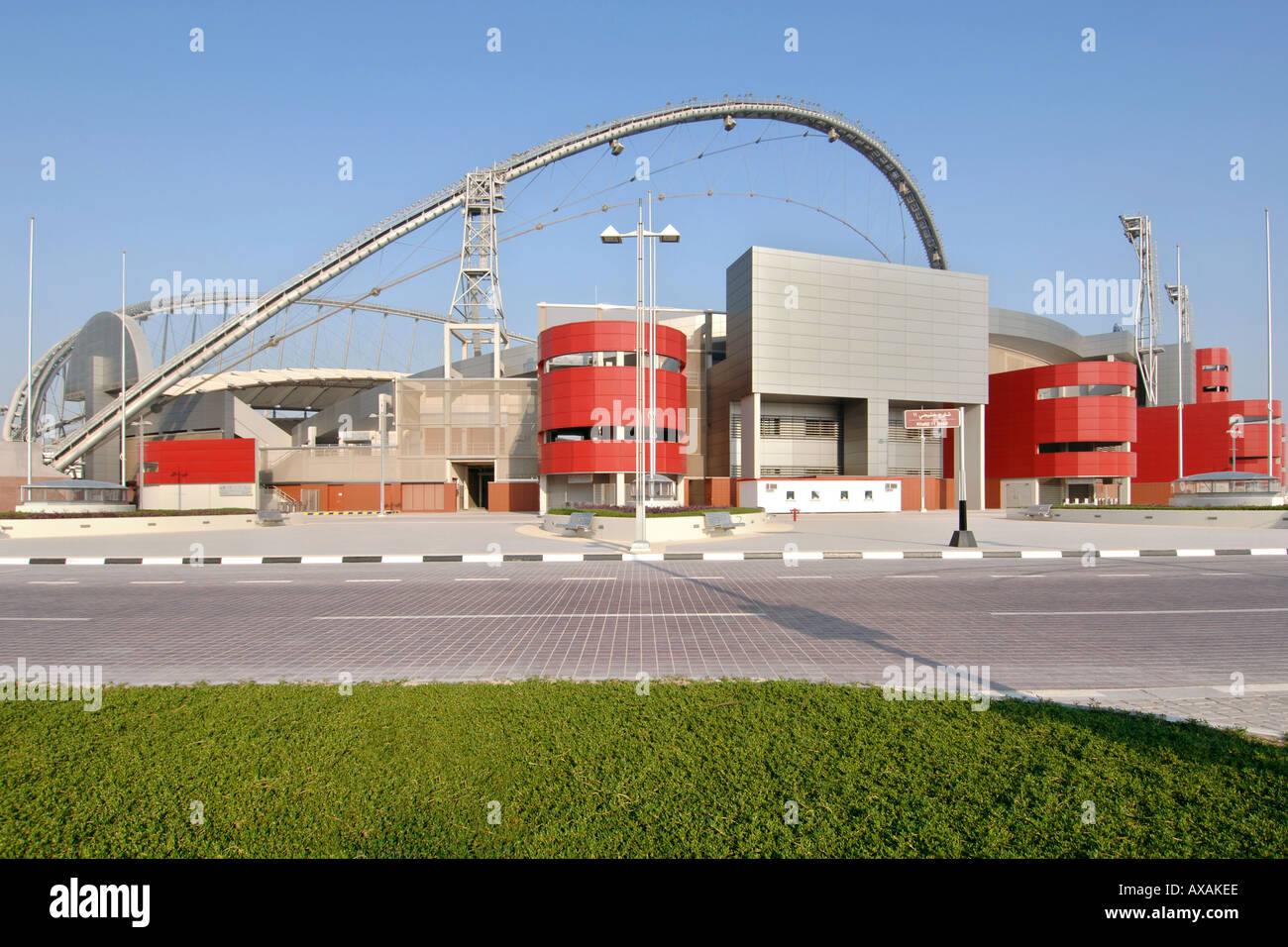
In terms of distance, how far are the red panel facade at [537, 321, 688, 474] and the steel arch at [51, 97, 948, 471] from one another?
904 inches

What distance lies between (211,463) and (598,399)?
109 feet

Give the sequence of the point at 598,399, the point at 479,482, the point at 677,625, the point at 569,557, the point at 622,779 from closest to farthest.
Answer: the point at 622,779 → the point at 677,625 → the point at 569,557 → the point at 598,399 → the point at 479,482

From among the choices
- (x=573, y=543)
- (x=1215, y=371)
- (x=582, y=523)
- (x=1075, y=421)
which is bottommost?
(x=573, y=543)


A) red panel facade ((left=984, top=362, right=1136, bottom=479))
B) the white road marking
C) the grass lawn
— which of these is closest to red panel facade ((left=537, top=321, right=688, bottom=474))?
red panel facade ((left=984, top=362, right=1136, bottom=479))

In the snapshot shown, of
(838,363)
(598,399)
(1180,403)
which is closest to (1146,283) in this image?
(1180,403)

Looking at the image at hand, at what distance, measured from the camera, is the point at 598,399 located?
44719mm

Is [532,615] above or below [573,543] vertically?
above

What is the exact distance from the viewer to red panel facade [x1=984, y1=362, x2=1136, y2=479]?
5597 cm

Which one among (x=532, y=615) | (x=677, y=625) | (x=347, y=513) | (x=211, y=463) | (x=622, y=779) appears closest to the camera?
(x=622, y=779)

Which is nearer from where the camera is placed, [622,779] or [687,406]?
[622,779]

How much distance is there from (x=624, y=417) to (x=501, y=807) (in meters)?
41.9

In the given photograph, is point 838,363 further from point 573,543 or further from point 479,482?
point 573,543

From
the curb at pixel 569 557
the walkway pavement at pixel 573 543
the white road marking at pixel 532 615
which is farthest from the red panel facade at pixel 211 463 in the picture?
the white road marking at pixel 532 615
